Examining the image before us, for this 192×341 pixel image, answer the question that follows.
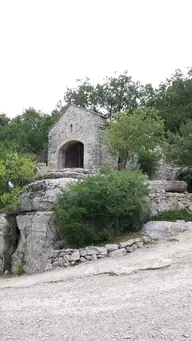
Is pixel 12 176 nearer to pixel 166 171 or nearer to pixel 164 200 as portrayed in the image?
pixel 164 200

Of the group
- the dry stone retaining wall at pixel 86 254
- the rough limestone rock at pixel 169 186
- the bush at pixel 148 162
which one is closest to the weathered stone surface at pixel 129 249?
the dry stone retaining wall at pixel 86 254

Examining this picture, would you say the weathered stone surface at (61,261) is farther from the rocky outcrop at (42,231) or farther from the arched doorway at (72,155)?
the arched doorway at (72,155)

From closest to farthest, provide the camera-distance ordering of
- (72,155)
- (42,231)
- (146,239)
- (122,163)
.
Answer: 1. (146,239)
2. (42,231)
3. (122,163)
4. (72,155)

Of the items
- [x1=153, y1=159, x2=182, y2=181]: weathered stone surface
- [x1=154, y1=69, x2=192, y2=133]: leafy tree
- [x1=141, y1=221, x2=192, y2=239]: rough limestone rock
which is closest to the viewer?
[x1=141, y1=221, x2=192, y2=239]: rough limestone rock

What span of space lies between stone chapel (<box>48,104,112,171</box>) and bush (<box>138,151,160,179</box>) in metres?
3.17

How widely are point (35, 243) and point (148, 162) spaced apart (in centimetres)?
1049

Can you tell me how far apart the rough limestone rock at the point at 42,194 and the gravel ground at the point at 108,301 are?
296 cm

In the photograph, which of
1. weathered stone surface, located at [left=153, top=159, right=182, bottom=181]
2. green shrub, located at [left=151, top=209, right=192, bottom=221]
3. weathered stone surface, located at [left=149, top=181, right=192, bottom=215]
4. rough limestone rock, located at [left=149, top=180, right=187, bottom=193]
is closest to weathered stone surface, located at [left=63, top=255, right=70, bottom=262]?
green shrub, located at [left=151, top=209, right=192, bottom=221]

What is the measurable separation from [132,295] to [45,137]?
2665 centimetres

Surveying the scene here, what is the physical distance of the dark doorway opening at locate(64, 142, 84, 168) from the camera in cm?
2419

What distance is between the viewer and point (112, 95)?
116ft

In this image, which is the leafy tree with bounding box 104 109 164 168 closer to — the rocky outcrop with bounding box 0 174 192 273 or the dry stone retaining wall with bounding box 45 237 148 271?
the rocky outcrop with bounding box 0 174 192 273

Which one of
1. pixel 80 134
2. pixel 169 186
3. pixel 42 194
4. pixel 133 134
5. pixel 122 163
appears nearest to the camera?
pixel 42 194

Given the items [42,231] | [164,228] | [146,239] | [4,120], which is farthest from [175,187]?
[4,120]
